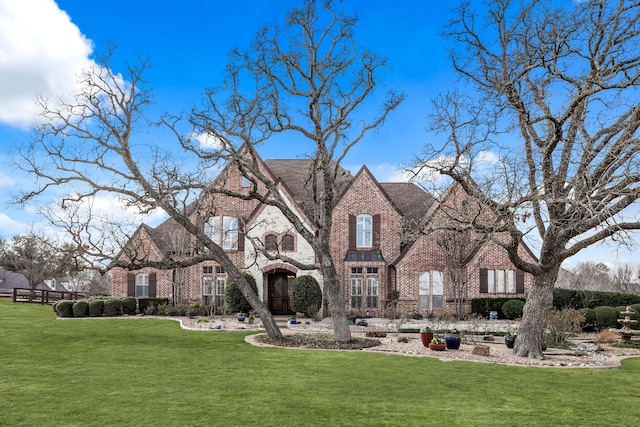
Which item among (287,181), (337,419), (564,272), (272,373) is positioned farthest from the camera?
(564,272)

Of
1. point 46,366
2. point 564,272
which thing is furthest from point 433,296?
point 564,272

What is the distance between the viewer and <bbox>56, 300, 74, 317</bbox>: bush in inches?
1155

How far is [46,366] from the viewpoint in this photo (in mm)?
14477

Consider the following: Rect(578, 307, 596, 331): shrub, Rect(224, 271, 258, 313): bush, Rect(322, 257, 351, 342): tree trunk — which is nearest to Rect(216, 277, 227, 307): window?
Rect(224, 271, 258, 313): bush

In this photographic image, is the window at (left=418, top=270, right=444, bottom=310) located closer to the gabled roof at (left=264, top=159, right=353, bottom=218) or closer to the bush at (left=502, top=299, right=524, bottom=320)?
the bush at (left=502, top=299, right=524, bottom=320)

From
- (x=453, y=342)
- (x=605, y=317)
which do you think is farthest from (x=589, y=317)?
(x=453, y=342)

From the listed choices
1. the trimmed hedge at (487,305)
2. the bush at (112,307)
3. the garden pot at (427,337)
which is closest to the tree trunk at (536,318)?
the garden pot at (427,337)

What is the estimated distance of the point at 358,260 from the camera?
3225cm

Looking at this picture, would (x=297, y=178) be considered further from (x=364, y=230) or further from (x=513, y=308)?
(x=513, y=308)

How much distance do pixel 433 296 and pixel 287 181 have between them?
11795mm

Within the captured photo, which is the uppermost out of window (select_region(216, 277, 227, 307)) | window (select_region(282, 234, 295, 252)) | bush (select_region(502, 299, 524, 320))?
window (select_region(282, 234, 295, 252))

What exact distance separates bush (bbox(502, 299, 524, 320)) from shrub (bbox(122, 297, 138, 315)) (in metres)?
19.7

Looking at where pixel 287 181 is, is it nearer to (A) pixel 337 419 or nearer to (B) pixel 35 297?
(B) pixel 35 297

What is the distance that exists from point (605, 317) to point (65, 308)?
2589 cm
